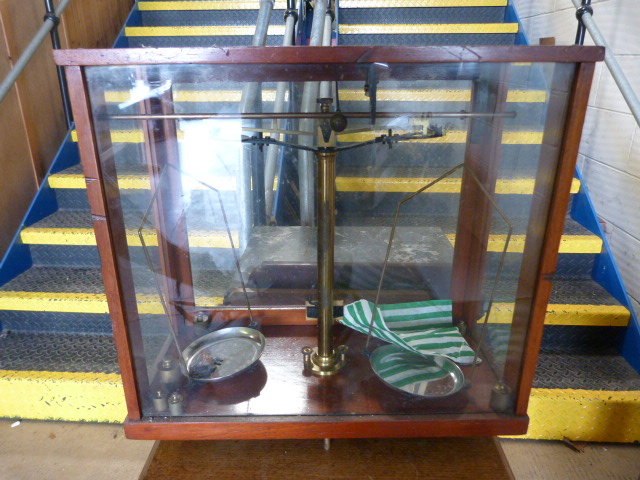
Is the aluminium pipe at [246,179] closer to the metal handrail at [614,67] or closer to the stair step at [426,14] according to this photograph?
the metal handrail at [614,67]

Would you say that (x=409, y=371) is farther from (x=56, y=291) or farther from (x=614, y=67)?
(x=56, y=291)

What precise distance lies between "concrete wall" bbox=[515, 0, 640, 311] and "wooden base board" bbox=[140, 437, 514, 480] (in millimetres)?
1112

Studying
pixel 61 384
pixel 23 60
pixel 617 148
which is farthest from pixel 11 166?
pixel 617 148

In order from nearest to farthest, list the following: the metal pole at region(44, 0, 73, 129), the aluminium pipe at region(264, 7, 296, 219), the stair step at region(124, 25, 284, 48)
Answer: the aluminium pipe at region(264, 7, 296, 219) → the metal pole at region(44, 0, 73, 129) → the stair step at region(124, 25, 284, 48)

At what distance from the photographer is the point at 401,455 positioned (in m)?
0.93

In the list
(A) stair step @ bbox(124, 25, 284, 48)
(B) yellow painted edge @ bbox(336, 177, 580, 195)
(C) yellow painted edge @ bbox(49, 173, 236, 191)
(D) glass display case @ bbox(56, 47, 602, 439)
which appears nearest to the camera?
(D) glass display case @ bbox(56, 47, 602, 439)

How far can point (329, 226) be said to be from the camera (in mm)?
868

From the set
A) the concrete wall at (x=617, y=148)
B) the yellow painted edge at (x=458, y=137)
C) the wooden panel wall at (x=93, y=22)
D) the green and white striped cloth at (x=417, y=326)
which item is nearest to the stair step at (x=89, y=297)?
the concrete wall at (x=617, y=148)

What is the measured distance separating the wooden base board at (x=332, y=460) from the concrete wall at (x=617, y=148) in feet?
3.65

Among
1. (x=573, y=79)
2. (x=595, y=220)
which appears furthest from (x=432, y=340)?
(x=595, y=220)

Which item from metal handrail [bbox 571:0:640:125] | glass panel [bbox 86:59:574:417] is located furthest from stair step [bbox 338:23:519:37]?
glass panel [bbox 86:59:574:417]

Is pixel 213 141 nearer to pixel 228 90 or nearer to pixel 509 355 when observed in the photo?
pixel 228 90

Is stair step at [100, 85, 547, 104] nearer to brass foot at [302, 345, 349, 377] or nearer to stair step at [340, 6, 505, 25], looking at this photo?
brass foot at [302, 345, 349, 377]

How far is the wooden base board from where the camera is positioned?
2.92ft
